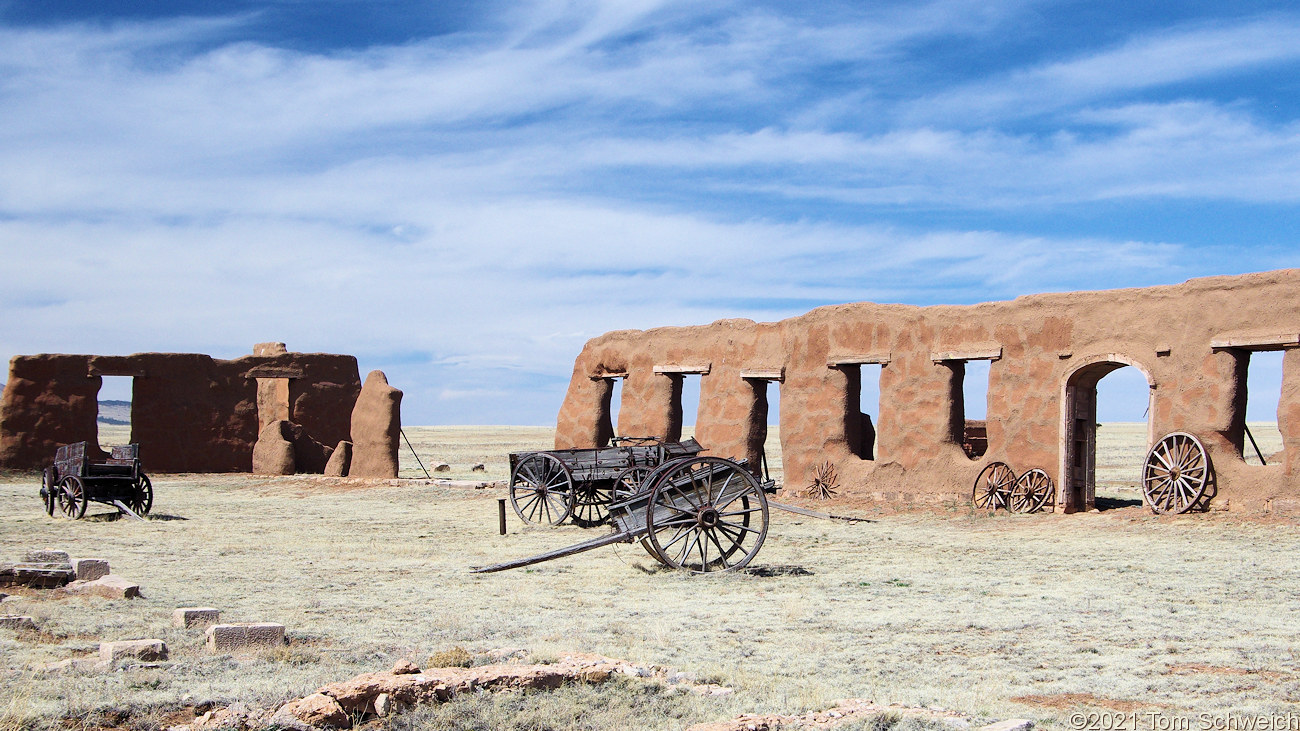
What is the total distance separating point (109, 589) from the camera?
30.6 ft

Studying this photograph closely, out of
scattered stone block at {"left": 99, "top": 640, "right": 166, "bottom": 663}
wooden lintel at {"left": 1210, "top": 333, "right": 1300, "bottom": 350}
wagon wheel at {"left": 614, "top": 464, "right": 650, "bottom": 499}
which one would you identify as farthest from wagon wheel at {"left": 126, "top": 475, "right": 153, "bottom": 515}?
wooden lintel at {"left": 1210, "top": 333, "right": 1300, "bottom": 350}

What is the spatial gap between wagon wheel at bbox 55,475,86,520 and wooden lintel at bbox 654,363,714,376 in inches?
424

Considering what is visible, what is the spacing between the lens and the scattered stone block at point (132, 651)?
21.5 ft

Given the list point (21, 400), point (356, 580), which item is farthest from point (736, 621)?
point (21, 400)

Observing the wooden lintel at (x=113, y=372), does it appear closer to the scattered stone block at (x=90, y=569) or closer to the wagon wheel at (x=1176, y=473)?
the scattered stone block at (x=90, y=569)

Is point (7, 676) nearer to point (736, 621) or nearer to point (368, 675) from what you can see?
point (368, 675)

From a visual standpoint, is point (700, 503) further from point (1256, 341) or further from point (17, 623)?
point (1256, 341)

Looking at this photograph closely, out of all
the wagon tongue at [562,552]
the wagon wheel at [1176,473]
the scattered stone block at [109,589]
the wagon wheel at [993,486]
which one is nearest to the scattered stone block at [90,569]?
the scattered stone block at [109,589]

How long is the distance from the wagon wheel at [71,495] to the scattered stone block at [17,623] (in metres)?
9.99

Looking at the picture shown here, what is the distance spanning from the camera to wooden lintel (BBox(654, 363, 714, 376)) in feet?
71.7

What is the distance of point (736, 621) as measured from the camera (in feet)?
28.0

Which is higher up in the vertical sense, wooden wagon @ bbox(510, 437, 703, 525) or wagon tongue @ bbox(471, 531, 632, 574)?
wooden wagon @ bbox(510, 437, 703, 525)

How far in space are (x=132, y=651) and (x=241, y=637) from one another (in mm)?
692

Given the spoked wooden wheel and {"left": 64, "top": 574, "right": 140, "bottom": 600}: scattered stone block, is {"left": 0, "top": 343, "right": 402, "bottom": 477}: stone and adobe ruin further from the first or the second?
{"left": 64, "top": 574, "right": 140, "bottom": 600}: scattered stone block
